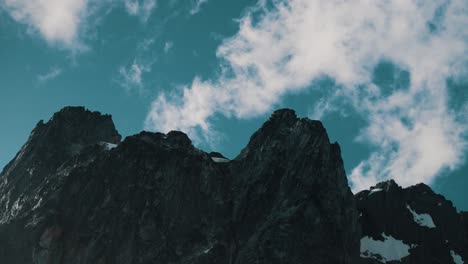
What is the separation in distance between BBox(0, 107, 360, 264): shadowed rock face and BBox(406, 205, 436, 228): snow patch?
179 feet

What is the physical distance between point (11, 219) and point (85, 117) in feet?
110

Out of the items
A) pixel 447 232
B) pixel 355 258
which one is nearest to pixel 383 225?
pixel 447 232

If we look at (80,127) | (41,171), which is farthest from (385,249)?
(41,171)

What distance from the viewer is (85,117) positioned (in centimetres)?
13112

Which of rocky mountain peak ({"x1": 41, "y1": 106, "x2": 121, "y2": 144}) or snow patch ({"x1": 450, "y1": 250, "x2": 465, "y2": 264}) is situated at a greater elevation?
rocky mountain peak ({"x1": 41, "y1": 106, "x2": 121, "y2": 144})

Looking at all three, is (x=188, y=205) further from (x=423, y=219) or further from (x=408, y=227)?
(x=423, y=219)

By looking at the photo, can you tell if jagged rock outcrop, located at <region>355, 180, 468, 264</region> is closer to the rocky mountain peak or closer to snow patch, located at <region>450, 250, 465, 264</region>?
snow patch, located at <region>450, 250, 465, 264</region>

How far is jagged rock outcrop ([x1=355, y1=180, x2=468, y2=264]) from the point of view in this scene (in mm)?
139000

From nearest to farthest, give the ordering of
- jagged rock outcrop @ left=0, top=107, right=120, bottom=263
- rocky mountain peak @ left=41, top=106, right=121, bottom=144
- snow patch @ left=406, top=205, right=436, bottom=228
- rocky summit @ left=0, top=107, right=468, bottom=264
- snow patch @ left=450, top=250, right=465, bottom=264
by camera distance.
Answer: rocky summit @ left=0, top=107, right=468, bottom=264 → jagged rock outcrop @ left=0, top=107, right=120, bottom=263 → rocky mountain peak @ left=41, top=106, right=121, bottom=144 → snow patch @ left=450, top=250, right=465, bottom=264 → snow patch @ left=406, top=205, right=436, bottom=228

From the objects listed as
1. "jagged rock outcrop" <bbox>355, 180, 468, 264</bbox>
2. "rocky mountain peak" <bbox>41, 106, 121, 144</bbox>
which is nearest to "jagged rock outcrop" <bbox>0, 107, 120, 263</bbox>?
"rocky mountain peak" <bbox>41, 106, 121, 144</bbox>

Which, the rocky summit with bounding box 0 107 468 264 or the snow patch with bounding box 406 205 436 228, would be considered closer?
the rocky summit with bounding box 0 107 468 264

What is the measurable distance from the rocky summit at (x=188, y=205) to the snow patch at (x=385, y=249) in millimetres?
39686

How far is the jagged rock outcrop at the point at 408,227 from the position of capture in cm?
13900

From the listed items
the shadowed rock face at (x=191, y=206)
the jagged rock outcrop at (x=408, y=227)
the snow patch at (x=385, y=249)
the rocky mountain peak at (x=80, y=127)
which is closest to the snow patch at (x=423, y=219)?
the jagged rock outcrop at (x=408, y=227)
